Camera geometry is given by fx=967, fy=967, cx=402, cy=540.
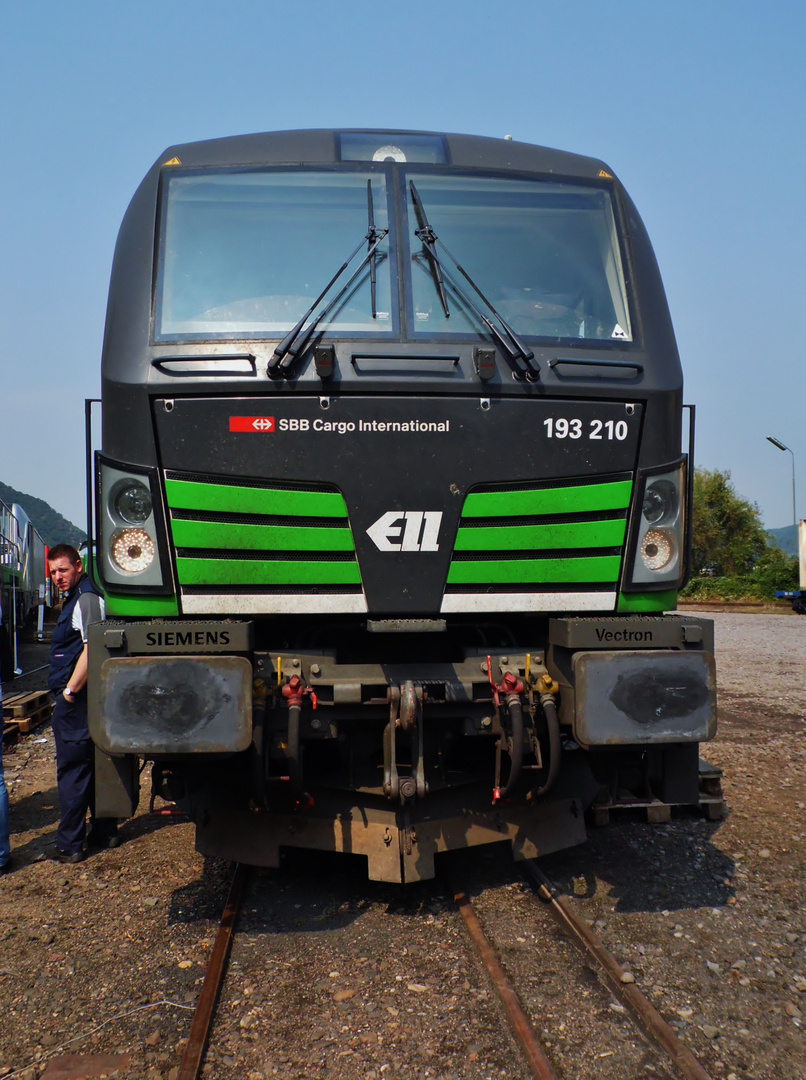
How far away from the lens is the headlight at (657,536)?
4.17 m

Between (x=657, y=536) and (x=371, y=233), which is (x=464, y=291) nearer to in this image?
(x=371, y=233)

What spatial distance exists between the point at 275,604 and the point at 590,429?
59.7 inches

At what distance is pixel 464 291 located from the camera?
13.9 ft

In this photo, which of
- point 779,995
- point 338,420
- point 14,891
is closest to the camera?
point 779,995

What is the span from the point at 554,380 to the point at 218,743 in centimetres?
202

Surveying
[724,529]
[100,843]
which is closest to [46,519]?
[724,529]

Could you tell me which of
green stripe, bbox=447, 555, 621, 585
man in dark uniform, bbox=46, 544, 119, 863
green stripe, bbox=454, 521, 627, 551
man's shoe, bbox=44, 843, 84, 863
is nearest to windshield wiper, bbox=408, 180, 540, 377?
green stripe, bbox=454, 521, 627, 551

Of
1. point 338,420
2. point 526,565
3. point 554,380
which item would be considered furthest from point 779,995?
point 338,420

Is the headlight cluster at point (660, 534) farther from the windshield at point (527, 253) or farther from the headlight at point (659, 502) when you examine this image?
the windshield at point (527, 253)

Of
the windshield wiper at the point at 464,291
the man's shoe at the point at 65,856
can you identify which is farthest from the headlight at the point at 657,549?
the man's shoe at the point at 65,856

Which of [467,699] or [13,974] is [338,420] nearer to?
[467,699]

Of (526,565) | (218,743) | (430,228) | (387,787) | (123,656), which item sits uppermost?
(430,228)

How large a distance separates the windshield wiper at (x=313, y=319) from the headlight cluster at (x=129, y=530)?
746 millimetres

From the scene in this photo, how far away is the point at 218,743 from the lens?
12.1 ft
